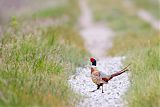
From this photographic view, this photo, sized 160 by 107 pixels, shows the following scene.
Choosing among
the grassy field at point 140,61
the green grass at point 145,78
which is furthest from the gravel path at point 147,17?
the green grass at point 145,78

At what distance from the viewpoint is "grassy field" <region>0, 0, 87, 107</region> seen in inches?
360

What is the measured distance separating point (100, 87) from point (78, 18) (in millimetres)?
21932

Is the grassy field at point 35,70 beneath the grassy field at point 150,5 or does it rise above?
beneath

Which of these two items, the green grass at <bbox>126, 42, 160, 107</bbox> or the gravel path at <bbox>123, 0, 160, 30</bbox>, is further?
the gravel path at <bbox>123, 0, 160, 30</bbox>

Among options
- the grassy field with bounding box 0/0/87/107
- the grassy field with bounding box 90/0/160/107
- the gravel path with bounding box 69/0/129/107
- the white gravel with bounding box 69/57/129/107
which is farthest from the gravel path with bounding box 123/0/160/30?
the white gravel with bounding box 69/57/129/107

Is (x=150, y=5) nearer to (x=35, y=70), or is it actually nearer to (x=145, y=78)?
(x=145, y=78)

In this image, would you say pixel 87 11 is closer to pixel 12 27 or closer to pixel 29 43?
pixel 12 27

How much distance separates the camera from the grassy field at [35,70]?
9.14 metres

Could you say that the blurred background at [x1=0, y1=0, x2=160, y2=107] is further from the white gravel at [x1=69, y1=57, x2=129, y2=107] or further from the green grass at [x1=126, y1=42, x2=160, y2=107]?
the white gravel at [x1=69, y1=57, x2=129, y2=107]

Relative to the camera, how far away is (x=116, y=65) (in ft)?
49.1

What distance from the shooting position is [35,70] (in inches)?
432

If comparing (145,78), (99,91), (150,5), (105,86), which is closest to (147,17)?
(150,5)

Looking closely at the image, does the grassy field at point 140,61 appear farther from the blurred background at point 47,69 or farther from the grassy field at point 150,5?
the grassy field at point 150,5

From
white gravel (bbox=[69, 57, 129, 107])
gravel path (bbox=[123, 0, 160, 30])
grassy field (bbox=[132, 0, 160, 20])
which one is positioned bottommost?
white gravel (bbox=[69, 57, 129, 107])
